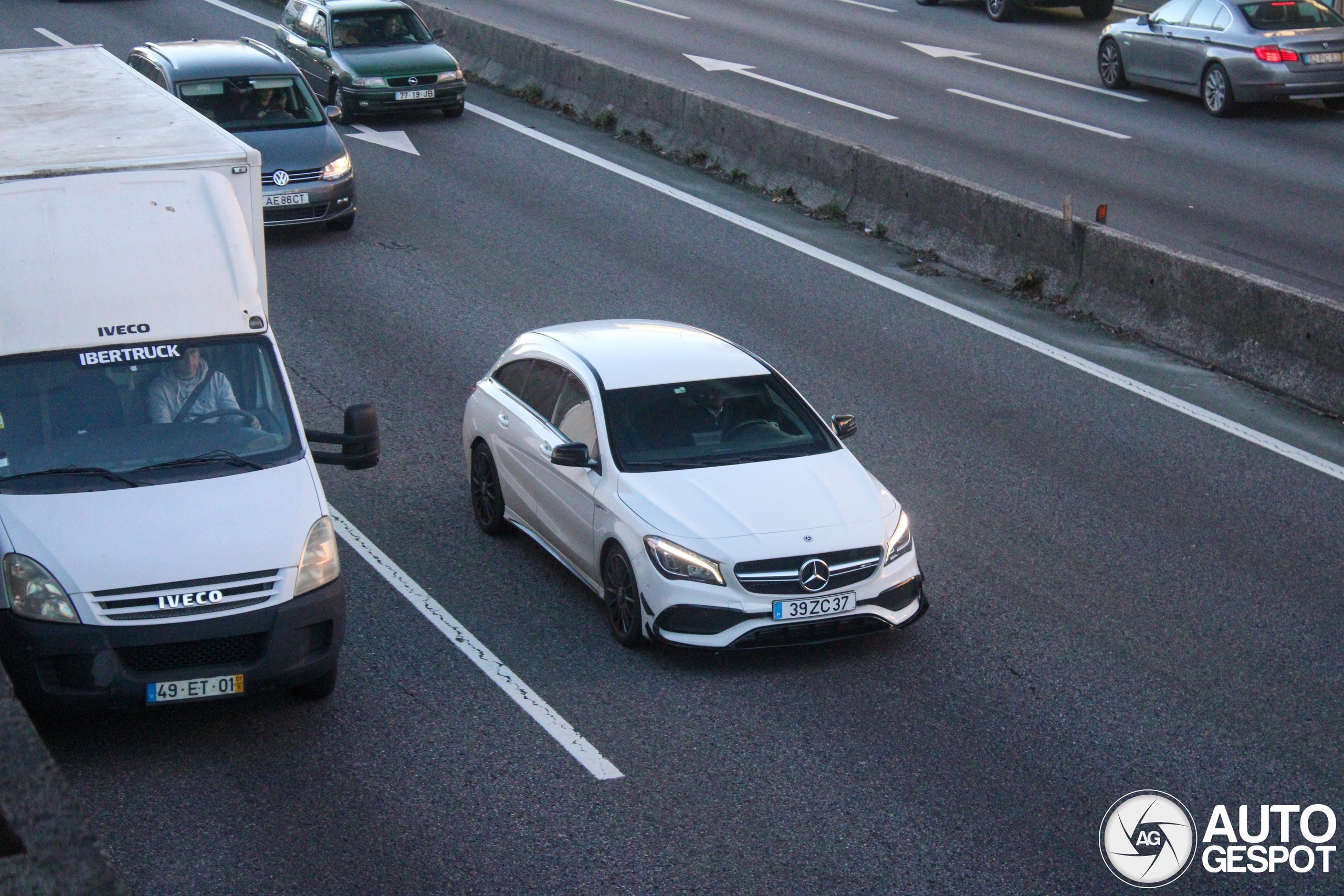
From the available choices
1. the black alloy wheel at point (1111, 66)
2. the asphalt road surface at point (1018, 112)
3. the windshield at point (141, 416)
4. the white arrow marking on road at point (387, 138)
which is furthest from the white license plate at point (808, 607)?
the black alloy wheel at point (1111, 66)

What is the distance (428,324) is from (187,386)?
6.43 m

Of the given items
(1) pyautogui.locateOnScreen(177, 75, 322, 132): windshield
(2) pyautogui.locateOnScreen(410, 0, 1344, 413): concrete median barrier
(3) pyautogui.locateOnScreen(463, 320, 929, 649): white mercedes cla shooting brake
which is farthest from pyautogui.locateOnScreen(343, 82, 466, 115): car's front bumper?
(3) pyautogui.locateOnScreen(463, 320, 929, 649): white mercedes cla shooting brake

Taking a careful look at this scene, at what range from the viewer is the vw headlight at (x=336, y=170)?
17.2m

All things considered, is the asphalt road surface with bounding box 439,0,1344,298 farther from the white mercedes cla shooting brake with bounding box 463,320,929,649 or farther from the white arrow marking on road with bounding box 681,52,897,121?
the white mercedes cla shooting brake with bounding box 463,320,929,649

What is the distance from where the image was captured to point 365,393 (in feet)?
41.6

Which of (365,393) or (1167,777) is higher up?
(1167,777)

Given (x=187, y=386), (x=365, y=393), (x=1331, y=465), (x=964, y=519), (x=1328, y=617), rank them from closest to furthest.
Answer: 1. (x=187, y=386)
2. (x=1328, y=617)
3. (x=964, y=519)
4. (x=1331, y=465)
5. (x=365, y=393)

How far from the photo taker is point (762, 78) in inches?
981

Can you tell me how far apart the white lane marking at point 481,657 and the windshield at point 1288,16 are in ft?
53.9

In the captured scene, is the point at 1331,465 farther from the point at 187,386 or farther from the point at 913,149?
the point at 913,149

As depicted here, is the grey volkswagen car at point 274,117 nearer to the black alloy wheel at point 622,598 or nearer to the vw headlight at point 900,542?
the black alloy wheel at point 622,598

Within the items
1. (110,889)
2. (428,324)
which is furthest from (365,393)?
(110,889)

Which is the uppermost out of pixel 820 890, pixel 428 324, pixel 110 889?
pixel 110 889

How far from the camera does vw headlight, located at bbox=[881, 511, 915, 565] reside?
337 inches
